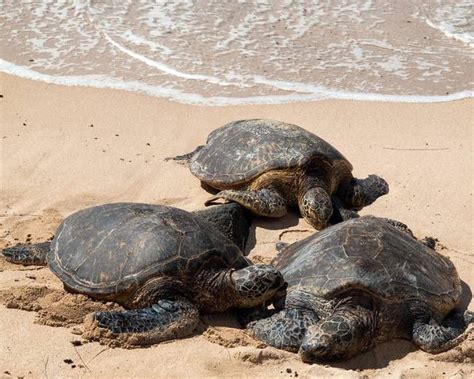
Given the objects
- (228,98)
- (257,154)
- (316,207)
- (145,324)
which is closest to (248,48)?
(228,98)

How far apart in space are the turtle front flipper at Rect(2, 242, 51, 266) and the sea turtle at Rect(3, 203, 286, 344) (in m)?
0.22

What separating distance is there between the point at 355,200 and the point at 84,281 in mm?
2619

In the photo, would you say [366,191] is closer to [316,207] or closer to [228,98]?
[316,207]

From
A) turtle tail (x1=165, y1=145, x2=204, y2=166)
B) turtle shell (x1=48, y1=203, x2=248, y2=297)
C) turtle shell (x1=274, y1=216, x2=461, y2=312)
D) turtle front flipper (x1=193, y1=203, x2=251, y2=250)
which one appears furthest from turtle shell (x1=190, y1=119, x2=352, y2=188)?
turtle shell (x1=48, y1=203, x2=248, y2=297)

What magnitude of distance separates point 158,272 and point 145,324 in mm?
321

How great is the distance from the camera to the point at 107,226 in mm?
4824

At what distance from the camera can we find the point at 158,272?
4.51m

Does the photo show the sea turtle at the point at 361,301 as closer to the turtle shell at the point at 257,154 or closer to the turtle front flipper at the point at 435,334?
the turtle front flipper at the point at 435,334

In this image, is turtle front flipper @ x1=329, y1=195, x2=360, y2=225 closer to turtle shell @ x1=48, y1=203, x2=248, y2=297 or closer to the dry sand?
the dry sand

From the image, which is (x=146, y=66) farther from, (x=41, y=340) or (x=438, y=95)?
(x=41, y=340)

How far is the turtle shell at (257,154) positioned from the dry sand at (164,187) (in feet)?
0.67

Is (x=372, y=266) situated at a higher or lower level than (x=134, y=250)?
lower

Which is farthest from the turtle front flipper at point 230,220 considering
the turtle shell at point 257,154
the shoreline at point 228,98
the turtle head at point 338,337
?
the shoreline at point 228,98

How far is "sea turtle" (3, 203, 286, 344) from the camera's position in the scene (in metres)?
4.43
